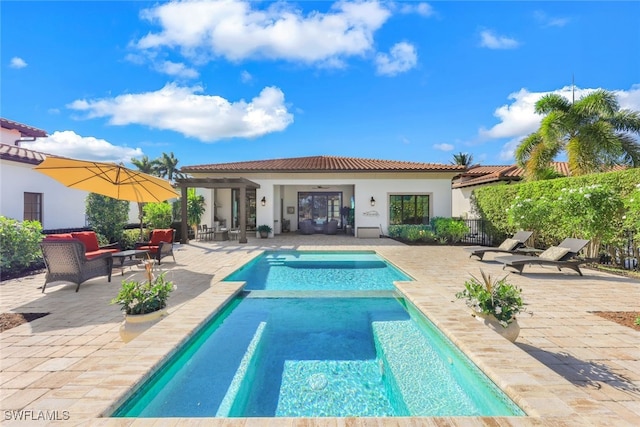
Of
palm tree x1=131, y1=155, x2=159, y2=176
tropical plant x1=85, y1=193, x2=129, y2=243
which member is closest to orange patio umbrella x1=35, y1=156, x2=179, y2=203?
tropical plant x1=85, y1=193, x2=129, y2=243

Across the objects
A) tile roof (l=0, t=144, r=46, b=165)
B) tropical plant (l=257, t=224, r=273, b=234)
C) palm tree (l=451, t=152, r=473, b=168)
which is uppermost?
palm tree (l=451, t=152, r=473, b=168)

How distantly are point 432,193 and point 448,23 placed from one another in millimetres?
9345

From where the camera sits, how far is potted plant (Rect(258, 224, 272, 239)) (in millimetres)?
17125

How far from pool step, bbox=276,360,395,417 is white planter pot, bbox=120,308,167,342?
6.42ft

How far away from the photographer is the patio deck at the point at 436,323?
2.36m

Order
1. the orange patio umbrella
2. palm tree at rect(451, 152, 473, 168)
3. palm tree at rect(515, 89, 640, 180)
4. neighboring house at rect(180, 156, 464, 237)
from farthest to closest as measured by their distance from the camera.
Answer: palm tree at rect(451, 152, 473, 168), neighboring house at rect(180, 156, 464, 237), palm tree at rect(515, 89, 640, 180), the orange patio umbrella

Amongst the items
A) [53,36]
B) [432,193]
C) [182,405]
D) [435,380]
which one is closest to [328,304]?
[435,380]

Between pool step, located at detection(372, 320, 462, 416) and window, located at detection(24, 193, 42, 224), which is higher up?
window, located at detection(24, 193, 42, 224)

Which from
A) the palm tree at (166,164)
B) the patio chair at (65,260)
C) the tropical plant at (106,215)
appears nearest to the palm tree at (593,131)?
the patio chair at (65,260)

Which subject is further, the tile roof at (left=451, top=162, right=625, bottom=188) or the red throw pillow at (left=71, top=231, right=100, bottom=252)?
the tile roof at (left=451, top=162, right=625, bottom=188)

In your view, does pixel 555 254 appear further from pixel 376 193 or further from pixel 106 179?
pixel 106 179

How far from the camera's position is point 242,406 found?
Answer: 9.86 feet

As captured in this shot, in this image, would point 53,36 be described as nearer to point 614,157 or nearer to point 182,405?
point 182,405

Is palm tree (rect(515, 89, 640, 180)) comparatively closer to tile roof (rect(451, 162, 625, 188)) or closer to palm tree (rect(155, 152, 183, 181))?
tile roof (rect(451, 162, 625, 188))
